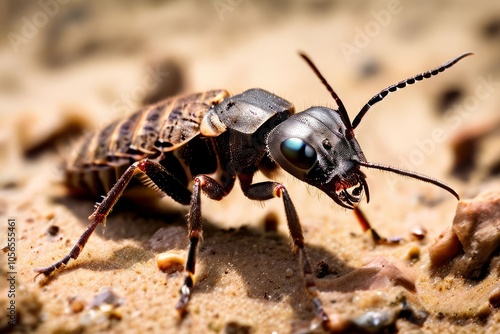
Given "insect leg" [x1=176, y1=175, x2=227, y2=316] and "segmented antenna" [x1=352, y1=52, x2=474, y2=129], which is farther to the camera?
"segmented antenna" [x1=352, y1=52, x2=474, y2=129]

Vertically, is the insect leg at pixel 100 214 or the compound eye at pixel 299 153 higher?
the compound eye at pixel 299 153

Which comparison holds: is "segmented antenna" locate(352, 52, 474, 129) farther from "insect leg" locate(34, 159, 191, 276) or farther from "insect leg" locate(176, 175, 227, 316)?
"insect leg" locate(34, 159, 191, 276)

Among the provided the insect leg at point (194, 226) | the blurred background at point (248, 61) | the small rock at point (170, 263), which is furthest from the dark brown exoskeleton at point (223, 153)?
the blurred background at point (248, 61)

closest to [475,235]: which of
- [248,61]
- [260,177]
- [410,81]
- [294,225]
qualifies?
[410,81]

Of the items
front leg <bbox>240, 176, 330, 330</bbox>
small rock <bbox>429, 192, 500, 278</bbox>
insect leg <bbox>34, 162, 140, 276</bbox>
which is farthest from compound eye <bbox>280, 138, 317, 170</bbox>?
insect leg <bbox>34, 162, 140, 276</bbox>

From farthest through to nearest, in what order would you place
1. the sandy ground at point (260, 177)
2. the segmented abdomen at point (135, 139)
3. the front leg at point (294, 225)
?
the segmented abdomen at point (135, 139)
the sandy ground at point (260, 177)
the front leg at point (294, 225)

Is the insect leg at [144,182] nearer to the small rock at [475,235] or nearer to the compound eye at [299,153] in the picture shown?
the compound eye at [299,153]

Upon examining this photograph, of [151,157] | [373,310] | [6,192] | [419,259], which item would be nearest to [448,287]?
[419,259]

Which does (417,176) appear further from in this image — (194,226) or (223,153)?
(223,153)
